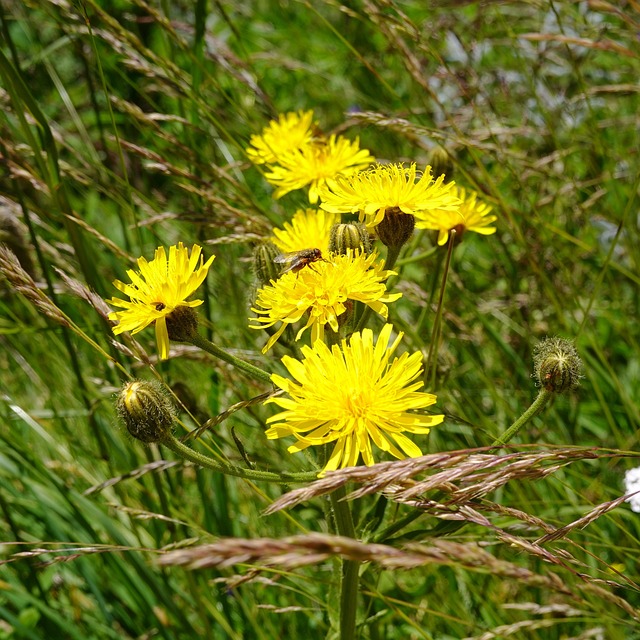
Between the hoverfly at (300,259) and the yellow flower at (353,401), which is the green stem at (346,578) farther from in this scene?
the hoverfly at (300,259)

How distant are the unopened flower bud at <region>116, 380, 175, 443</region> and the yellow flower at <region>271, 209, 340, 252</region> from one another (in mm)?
640

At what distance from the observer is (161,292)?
6.00 feet

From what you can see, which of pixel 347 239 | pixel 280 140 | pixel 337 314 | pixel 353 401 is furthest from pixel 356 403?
pixel 280 140

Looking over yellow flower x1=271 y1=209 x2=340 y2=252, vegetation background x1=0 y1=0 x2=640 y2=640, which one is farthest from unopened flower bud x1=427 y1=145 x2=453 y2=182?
yellow flower x1=271 y1=209 x2=340 y2=252

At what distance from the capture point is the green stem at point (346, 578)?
173 cm

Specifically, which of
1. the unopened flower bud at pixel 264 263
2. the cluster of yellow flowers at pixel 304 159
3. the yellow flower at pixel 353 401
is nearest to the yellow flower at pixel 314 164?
the cluster of yellow flowers at pixel 304 159

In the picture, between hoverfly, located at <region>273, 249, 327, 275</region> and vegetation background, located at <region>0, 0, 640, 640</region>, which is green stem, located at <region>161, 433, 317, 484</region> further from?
hoverfly, located at <region>273, 249, 327, 275</region>

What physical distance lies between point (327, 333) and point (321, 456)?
1.01ft

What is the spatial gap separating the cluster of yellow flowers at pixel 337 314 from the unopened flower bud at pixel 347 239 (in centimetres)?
1

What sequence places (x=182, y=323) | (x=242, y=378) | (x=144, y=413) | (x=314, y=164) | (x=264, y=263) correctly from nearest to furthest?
(x=144, y=413)
(x=182, y=323)
(x=264, y=263)
(x=242, y=378)
(x=314, y=164)

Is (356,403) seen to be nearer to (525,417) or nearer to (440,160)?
(525,417)

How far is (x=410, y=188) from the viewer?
1933mm

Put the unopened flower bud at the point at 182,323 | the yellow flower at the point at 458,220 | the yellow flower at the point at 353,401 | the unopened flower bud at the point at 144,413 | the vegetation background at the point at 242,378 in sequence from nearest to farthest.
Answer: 1. the yellow flower at the point at 353,401
2. the unopened flower bud at the point at 144,413
3. the unopened flower bud at the point at 182,323
4. the vegetation background at the point at 242,378
5. the yellow flower at the point at 458,220

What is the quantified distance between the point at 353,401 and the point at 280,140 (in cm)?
135
